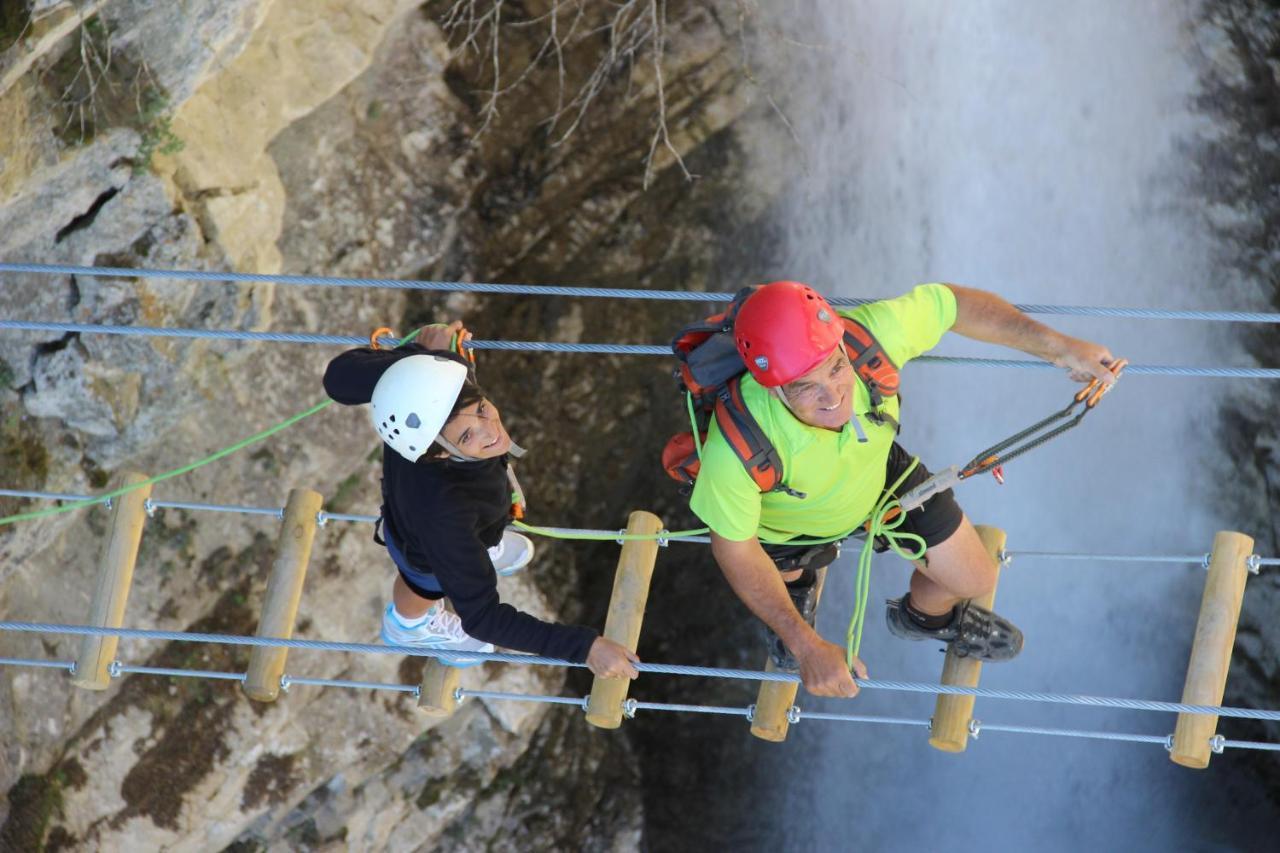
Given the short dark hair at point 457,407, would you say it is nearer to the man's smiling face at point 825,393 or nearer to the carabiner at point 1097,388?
the man's smiling face at point 825,393

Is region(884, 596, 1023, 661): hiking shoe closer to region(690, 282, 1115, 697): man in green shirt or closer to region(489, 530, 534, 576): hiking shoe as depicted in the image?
region(690, 282, 1115, 697): man in green shirt

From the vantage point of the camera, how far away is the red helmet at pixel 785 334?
300 centimetres

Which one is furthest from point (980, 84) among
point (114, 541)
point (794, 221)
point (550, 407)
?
point (114, 541)

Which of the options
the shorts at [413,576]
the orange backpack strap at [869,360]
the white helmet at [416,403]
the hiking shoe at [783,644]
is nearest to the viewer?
the orange backpack strap at [869,360]

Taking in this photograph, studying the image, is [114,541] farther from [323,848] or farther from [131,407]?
[323,848]

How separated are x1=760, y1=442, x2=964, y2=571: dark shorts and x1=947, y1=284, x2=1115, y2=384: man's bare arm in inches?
18.0

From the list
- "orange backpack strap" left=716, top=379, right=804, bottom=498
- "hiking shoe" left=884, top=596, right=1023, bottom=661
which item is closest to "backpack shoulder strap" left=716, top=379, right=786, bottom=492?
"orange backpack strap" left=716, top=379, right=804, bottom=498

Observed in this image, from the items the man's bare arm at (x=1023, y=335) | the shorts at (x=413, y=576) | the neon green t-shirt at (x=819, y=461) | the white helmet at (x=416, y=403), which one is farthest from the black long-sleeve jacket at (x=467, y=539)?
the man's bare arm at (x=1023, y=335)

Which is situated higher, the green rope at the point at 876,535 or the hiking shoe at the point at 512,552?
the green rope at the point at 876,535

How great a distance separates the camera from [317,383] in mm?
7156

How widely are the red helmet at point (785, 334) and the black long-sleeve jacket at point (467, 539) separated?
94 cm

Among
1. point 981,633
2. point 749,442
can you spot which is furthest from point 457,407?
point 981,633

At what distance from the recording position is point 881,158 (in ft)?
24.8

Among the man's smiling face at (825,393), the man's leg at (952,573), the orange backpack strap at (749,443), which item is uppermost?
the man's smiling face at (825,393)
